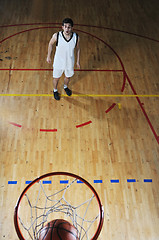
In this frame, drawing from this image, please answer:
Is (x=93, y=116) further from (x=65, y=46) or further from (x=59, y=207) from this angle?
(x=59, y=207)

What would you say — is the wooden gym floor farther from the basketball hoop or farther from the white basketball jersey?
the white basketball jersey

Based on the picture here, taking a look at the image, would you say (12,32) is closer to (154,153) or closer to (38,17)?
(38,17)

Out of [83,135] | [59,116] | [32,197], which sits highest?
[59,116]

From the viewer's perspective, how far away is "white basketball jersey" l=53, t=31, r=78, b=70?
387cm

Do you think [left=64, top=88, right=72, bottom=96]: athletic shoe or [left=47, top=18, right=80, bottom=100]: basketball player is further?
[left=64, top=88, right=72, bottom=96]: athletic shoe

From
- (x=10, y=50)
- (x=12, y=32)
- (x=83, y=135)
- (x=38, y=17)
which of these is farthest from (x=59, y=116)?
(x=38, y=17)

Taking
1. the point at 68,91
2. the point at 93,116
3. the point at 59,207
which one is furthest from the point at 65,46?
the point at 59,207

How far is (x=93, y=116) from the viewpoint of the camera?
4.57m

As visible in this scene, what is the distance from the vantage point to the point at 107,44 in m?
5.96

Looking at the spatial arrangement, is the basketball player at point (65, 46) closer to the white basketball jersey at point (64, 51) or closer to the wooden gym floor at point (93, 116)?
the white basketball jersey at point (64, 51)

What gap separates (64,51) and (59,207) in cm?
231

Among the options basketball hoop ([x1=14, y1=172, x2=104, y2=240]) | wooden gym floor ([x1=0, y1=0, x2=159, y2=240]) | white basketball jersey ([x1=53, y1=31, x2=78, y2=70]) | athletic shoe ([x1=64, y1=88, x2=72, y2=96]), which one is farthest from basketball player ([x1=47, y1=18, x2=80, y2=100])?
basketball hoop ([x1=14, y1=172, x2=104, y2=240])

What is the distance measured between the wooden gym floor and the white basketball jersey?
0.83 metres

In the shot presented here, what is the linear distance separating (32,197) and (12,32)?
415 cm
